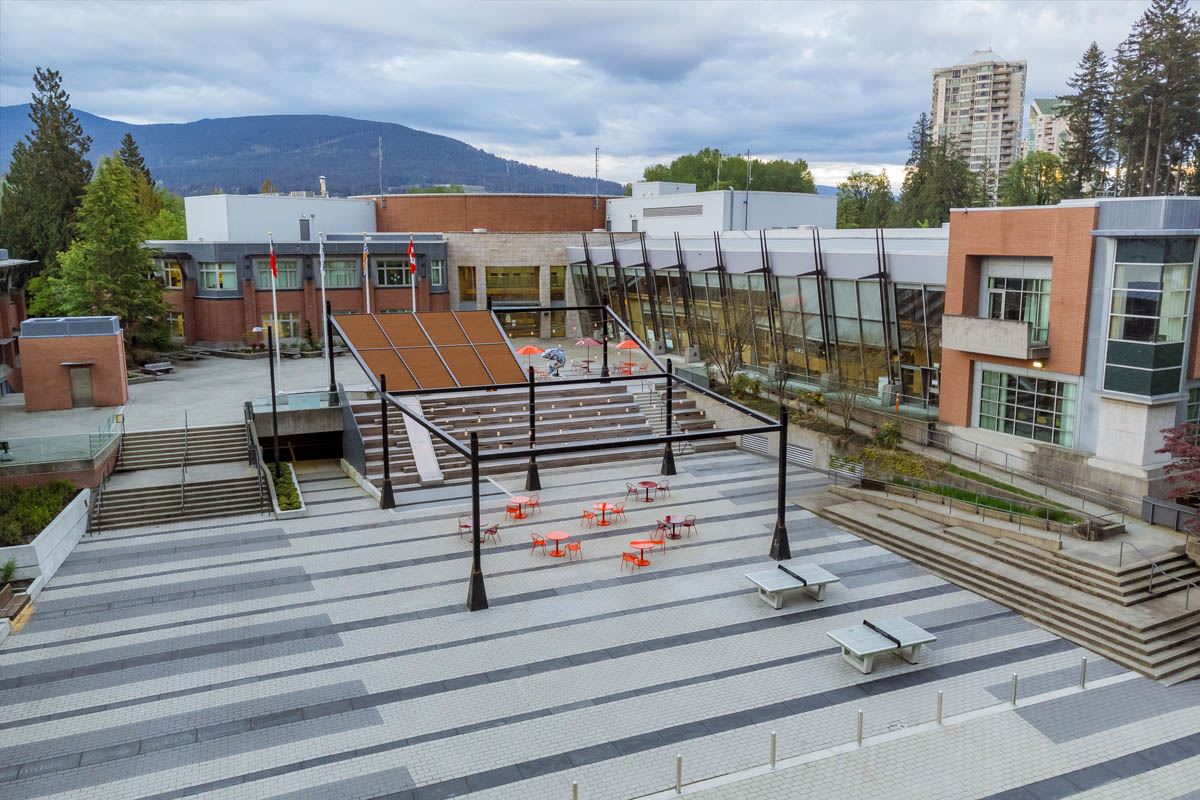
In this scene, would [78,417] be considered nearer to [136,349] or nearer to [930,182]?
[136,349]

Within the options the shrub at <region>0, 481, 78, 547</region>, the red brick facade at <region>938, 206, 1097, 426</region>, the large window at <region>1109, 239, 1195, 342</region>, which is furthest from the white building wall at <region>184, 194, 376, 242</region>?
the large window at <region>1109, 239, 1195, 342</region>

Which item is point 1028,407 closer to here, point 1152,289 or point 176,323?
point 1152,289

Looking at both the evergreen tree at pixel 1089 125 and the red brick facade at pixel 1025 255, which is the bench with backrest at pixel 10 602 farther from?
the evergreen tree at pixel 1089 125

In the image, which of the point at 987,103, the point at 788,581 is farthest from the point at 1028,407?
the point at 987,103

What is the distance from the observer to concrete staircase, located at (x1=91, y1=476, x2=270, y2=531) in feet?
82.5

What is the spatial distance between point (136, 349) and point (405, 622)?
3415 cm

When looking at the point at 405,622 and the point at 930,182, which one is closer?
the point at 405,622

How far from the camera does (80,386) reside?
34.2m

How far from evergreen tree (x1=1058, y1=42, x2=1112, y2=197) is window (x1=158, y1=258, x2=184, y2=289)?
67.1 metres

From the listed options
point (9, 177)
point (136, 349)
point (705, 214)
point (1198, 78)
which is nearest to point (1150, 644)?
point (705, 214)

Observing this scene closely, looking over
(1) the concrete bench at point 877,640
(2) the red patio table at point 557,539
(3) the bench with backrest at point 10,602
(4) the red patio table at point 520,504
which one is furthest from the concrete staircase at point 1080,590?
(3) the bench with backrest at point 10,602

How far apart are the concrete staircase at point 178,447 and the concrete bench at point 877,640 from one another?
21.8 meters

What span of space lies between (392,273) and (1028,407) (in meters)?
37.8

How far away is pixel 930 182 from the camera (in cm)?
9025
